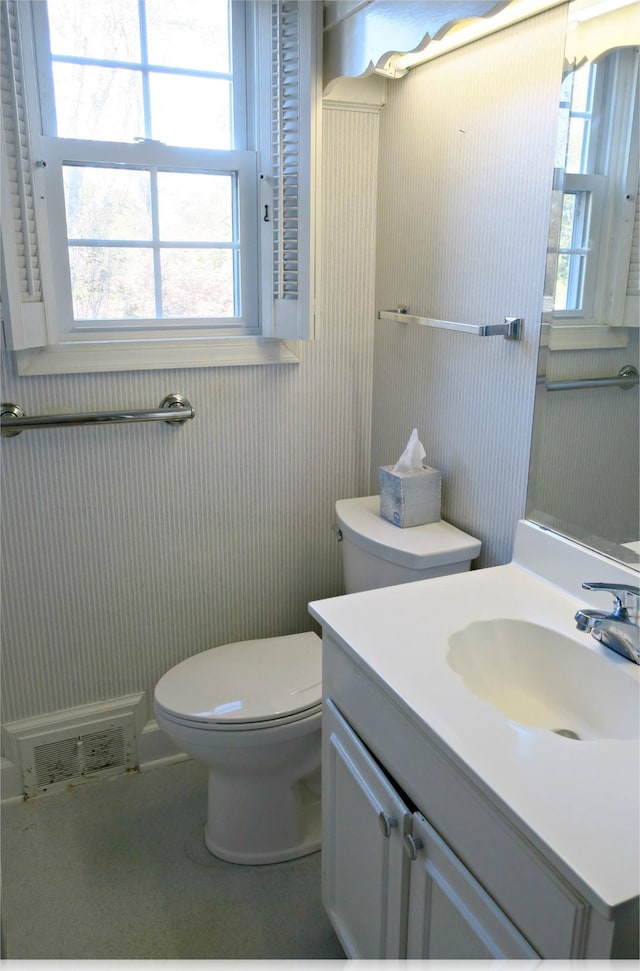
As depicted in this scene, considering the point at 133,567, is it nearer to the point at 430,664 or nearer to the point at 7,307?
the point at 7,307

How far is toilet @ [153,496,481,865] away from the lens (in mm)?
1679

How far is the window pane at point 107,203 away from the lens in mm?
1789

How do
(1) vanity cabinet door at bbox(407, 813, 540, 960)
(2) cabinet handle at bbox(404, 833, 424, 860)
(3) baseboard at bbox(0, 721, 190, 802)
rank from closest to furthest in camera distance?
(1) vanity cabinet door at bbox(407, 813, 540, 960) < (2) cabinet handle at bbox(404, 833, 424, 860) < (3) baseboard at bbox(0, 721, 190, 802)

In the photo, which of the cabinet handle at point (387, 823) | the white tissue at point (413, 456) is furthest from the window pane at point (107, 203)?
the cabinet handle at point (387, 823)

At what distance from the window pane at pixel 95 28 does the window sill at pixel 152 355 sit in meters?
0.65

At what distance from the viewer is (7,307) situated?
1654 mm

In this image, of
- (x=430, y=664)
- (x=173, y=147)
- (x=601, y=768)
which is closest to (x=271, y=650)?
(x=430, y=664)

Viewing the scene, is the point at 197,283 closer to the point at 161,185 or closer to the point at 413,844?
the point at 161,185

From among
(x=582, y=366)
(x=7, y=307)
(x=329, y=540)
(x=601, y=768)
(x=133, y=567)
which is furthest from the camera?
(x=329, y=540)

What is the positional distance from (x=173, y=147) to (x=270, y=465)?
2.73 ft

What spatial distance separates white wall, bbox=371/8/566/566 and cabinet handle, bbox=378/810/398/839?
2.19 feet

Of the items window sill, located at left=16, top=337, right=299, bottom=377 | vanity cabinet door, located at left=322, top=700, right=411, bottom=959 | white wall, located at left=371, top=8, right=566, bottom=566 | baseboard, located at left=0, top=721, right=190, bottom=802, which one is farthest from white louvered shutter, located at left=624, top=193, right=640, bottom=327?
baseboard, located at left=0, top=721, right=190, bottom=802

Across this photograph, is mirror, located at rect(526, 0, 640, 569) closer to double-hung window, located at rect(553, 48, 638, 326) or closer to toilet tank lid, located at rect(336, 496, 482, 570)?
double-hung window, located at rect(553, 48, 638, 326)

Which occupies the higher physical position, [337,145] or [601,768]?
[337,145]
